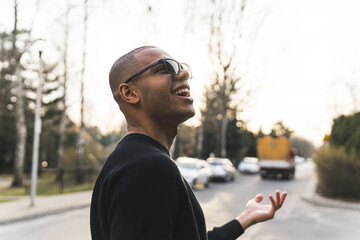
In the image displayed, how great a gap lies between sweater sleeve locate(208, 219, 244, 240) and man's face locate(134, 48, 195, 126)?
2.07 feet

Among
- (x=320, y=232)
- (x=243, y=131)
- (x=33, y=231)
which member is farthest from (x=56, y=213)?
(x=243, y=131)

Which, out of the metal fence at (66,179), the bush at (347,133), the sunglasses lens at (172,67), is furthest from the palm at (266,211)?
the metal fence at (66,179)

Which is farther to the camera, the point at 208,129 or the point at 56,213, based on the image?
the point at 208,129

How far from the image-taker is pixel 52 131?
33.4 metres

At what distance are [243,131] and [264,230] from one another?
119 feet

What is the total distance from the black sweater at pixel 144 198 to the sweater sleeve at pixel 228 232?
51 centimetres

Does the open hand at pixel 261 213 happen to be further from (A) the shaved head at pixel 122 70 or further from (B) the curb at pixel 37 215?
(B) the curb at pixel 37 215

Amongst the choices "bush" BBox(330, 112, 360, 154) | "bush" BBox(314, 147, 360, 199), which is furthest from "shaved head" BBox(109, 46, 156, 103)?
"bush" BBox(330, 112, 360, 154)

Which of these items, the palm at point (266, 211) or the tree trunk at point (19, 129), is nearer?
the palm at point (266, 211)

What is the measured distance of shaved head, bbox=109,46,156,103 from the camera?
4.40 feet

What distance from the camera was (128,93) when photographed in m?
1.33

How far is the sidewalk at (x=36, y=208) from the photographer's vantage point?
8.90 m

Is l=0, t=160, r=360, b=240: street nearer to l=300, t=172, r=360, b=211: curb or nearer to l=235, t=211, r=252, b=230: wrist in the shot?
l=300, t=172, r=360, b=211: curb

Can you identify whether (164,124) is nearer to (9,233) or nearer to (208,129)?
(9,233)
